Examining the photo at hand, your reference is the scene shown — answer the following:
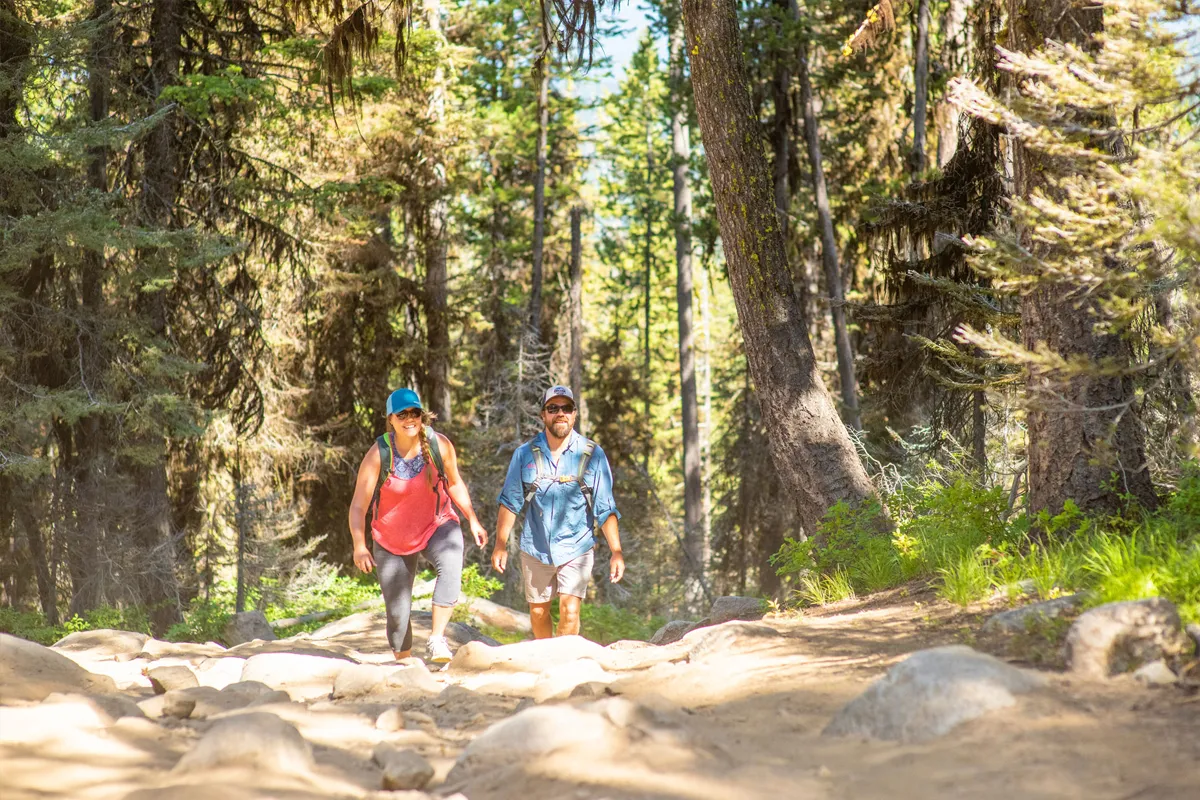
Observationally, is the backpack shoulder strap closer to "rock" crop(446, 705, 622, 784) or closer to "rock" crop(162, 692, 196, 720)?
"rock" crop(162, 692, 196, 720)

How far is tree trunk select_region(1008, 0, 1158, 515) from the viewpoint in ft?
22.2

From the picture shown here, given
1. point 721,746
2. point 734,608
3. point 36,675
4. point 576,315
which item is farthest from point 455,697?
point 576,315

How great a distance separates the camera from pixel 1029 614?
5.16m

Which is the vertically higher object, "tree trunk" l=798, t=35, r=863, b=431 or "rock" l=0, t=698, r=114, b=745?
"tree trunk" l=798, t=35, r=863, b=431

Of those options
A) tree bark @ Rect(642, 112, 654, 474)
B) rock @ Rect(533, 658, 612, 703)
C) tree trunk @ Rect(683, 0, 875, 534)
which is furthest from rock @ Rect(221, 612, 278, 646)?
tree bark @ Rect(642, 112, 654, 474)

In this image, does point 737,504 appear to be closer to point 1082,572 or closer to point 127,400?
point 127,400

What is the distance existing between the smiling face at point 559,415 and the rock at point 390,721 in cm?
292

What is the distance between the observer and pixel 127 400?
47.4ft

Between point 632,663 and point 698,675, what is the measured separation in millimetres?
1185

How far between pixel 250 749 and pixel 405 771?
646 millimetres

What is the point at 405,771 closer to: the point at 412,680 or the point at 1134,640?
the point at 412,680

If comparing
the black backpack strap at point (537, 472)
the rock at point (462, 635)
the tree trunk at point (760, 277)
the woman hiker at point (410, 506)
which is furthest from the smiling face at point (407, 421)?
the rock at point (462, 635)

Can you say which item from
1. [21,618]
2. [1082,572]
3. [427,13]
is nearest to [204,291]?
[21,618]

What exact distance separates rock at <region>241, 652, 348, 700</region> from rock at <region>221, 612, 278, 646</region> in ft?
20.1
